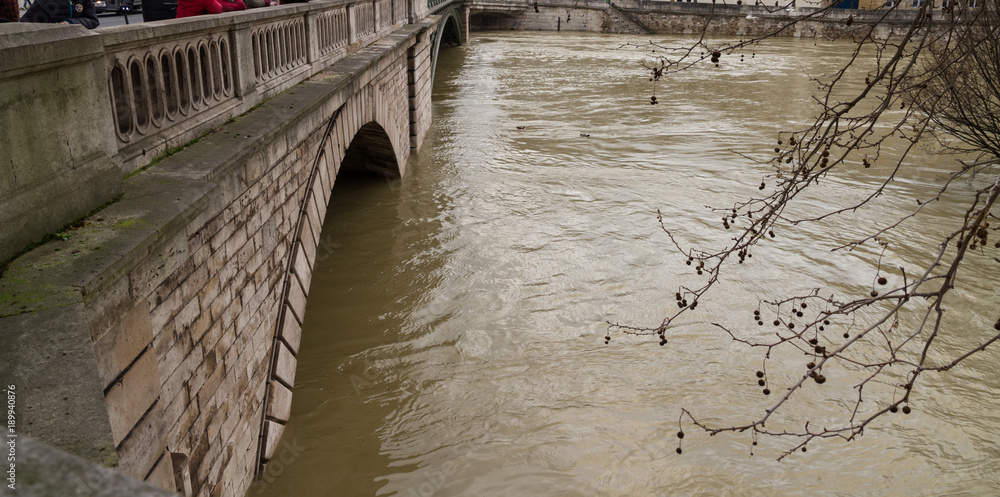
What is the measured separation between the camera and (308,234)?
6.62 metres

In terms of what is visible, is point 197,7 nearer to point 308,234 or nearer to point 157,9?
point 157,9

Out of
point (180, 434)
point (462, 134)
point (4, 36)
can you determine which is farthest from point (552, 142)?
point (4, 36)

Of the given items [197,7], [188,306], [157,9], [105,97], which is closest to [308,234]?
[197,7]

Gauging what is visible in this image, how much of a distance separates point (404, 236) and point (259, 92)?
17.0 feet

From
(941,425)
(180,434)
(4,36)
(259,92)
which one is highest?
(4,36)

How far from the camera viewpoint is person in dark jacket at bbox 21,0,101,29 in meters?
5.16

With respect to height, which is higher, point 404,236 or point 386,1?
point 386,1

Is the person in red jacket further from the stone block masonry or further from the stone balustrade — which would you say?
Result: the stone block masonry

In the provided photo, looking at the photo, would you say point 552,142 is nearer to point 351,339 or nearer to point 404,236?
point 404,236

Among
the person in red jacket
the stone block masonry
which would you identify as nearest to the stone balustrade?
the stone block masonry

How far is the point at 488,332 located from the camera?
786 centimetres

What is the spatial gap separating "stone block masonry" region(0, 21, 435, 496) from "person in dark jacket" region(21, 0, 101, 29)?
1.34 meters

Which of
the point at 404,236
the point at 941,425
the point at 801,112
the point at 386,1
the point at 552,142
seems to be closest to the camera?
the point at 941,425

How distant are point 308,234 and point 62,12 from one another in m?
2.41
